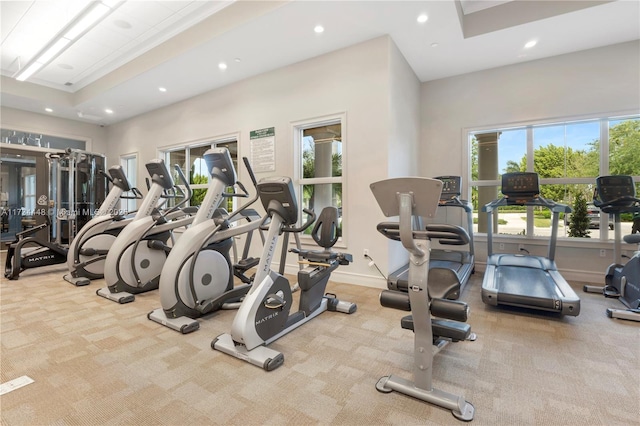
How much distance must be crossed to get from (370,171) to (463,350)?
2.51 m

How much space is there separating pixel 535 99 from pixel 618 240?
7.84 feet

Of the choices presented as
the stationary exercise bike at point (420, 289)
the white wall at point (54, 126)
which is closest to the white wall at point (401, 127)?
the stationary exercise bike at point (420, 289)

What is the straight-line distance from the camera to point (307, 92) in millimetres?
4691

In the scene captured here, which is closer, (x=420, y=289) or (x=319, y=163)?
(x=420, y=289)

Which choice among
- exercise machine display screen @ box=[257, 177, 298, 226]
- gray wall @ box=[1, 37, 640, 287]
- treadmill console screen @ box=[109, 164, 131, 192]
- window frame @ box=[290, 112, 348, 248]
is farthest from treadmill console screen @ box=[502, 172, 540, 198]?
treadmill console screen @ box=[109, 164, 131, 192]

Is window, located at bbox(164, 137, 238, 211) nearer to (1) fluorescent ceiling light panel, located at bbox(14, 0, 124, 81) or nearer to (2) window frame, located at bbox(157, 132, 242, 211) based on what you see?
(2) window frame, located at bbox(157, 132, 242, 211)

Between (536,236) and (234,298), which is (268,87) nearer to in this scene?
(234,298)

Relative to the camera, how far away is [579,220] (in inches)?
182

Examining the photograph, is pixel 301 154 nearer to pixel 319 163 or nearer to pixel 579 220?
pixel 319 163

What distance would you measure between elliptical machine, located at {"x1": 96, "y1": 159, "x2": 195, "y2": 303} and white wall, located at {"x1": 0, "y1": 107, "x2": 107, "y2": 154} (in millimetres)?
6236

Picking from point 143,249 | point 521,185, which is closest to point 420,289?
point 521,185

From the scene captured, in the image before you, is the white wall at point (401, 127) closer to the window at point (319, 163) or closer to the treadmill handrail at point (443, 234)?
the window at point (319, 163)

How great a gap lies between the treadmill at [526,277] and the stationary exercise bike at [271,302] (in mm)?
1950

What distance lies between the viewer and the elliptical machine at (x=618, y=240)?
3154 mm
